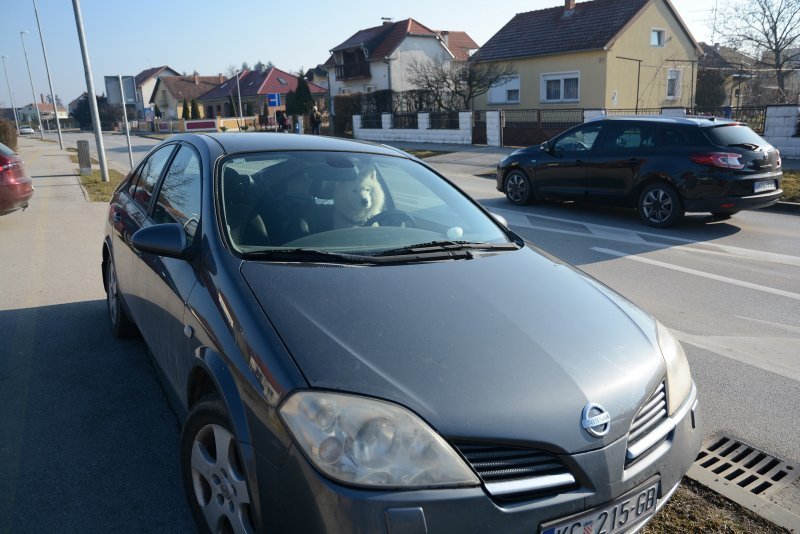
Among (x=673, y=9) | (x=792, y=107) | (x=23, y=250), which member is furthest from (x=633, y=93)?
(x=23, y=250)

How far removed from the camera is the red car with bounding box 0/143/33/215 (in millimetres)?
10266

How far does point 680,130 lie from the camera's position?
32.2ft

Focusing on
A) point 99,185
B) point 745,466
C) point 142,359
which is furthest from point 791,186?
point 99,185

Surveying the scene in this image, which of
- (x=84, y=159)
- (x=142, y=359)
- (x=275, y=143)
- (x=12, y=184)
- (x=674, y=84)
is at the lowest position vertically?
(x=142, y=359)

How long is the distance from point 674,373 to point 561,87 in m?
34.2

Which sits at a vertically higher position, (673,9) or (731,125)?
(673,9)

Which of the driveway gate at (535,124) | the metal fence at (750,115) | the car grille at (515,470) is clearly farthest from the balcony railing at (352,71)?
the car grille at (515,470)

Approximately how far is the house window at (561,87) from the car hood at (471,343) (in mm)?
33250

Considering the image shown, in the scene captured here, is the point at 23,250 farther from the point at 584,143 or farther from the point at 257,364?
the point at 584,143

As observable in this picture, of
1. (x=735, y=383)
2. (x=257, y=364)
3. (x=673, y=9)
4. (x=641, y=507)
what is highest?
(x=673, y=9)

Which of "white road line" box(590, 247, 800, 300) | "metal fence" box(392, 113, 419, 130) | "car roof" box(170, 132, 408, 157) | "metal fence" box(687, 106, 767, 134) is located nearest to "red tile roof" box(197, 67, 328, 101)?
"metal fence" box(392, 113, 419, 130)

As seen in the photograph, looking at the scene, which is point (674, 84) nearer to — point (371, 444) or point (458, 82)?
point (458, 82)

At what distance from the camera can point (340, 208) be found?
133 inches

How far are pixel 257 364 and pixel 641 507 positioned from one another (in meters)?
1.38
